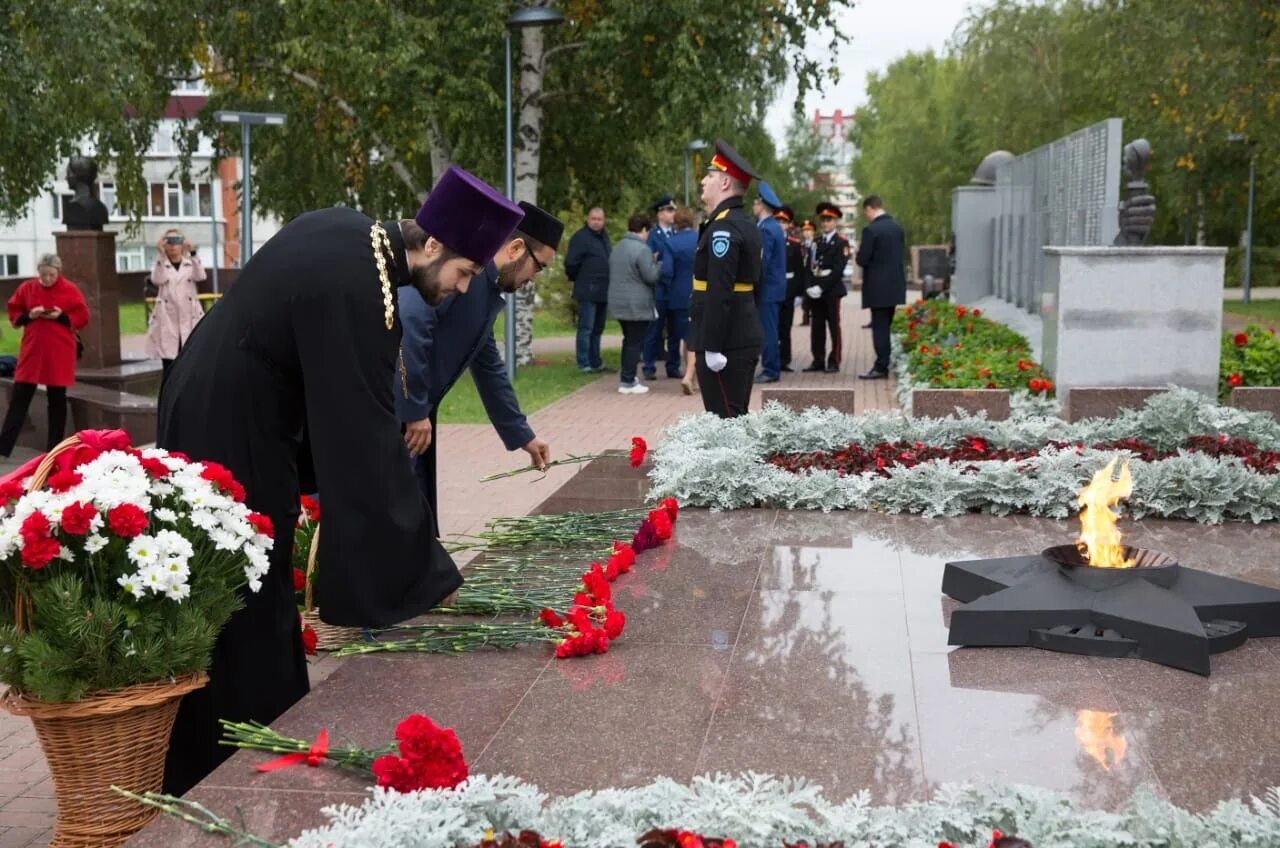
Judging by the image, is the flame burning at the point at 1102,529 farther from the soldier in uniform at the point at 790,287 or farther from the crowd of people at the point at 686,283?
the soldier in uniform at the point at 790,287

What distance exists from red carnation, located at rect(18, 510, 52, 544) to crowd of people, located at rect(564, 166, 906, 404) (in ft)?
39.8

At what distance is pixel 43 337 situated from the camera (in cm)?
1263

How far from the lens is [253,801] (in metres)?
3.45

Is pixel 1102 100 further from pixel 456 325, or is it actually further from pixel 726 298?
pixel 456 325

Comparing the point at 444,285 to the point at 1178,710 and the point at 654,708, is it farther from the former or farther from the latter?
the point at 1178,710

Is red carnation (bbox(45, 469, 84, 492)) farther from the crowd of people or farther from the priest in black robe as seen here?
the crowd of people

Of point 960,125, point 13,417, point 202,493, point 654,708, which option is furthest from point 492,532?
point 960,125

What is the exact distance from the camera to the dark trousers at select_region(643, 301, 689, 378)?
17.3 meters

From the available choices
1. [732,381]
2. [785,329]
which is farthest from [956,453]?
[785,329]

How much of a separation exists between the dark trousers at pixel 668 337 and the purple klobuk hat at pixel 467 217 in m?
12.7

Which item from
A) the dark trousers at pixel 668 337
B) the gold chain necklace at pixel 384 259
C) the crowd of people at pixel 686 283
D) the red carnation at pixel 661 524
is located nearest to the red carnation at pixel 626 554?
the red carnation at pixel 661 524

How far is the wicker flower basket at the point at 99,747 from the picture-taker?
3.45 metres

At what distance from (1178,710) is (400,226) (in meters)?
2.54

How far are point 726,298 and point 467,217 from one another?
5025 millimetres
